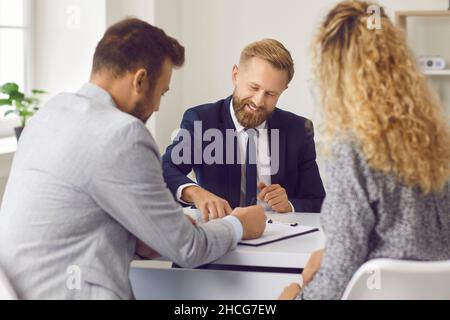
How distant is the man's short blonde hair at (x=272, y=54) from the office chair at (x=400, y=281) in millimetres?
1438

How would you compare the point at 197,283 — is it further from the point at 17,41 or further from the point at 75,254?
the point at 17,41

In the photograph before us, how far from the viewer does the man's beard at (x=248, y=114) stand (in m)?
2.61

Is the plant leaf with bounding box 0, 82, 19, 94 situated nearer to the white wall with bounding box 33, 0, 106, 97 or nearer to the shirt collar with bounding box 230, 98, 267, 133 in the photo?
the white wall with bounding box 33, 0, 106, 97

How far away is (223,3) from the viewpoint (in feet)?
14.0

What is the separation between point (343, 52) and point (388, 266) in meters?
0.45

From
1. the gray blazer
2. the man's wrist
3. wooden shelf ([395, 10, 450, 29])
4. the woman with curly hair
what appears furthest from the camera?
wooden shelf ([395, 10, 450, 29])

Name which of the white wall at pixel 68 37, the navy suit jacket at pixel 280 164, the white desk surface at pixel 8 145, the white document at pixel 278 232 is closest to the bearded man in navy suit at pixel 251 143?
the navy suit jacket at pixel 280 164

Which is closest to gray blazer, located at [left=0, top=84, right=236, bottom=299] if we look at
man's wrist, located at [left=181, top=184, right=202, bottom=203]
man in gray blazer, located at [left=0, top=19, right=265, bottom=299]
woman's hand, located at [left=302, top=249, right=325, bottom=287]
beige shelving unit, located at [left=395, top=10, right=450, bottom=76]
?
man in gray blazer, located at [left=0, top=19, right=265, bottom=299]

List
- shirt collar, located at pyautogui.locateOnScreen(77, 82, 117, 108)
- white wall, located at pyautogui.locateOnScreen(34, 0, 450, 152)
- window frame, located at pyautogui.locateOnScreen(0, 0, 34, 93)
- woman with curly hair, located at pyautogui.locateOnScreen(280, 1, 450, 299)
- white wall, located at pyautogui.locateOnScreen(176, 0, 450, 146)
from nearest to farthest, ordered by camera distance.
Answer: woman with curly hair, located at pyautogui.locateOnScreen(280, 1, 450, 299) < shirt collar, located at pyautogui.locateOnScreen(77, 82, 117, 108) < window frame, located at pyautogui.locateOnScreen(0, 0, 34, 93) < white wall, located at pyautogui.locateOnScreen(34, 0, 450, 152) < white wall, located at pyautogui.locateOnScreen(176, 0, 450, 146)

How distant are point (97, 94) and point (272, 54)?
1167 millimetres

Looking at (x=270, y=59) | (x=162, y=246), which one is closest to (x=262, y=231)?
(x=162, y=246)

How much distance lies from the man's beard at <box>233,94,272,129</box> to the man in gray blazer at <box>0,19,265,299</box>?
3.53 feet

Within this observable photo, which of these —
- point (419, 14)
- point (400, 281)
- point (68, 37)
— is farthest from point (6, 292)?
point (419, 14)

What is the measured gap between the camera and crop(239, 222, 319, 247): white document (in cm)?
180
